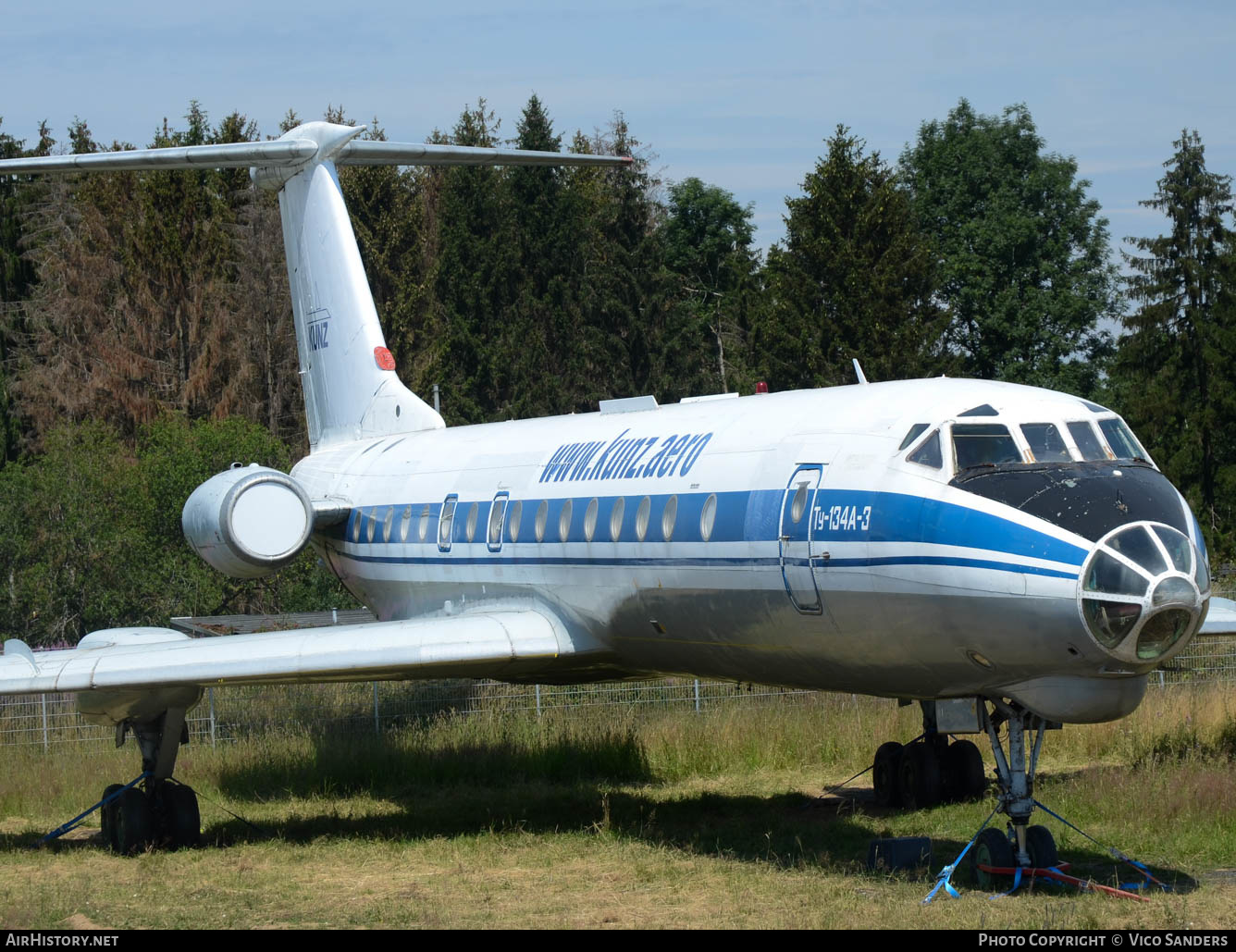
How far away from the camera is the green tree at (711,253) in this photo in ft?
190

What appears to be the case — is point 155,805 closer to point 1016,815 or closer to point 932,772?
Result: point 932,772

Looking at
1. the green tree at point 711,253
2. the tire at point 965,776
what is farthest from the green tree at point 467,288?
the tire at point 965,776

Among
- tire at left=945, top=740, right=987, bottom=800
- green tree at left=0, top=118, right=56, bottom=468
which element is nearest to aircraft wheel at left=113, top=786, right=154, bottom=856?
tire at left=945, top=740, right=987, bottom=800

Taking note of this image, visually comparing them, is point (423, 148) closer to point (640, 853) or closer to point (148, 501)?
point (640, 853)

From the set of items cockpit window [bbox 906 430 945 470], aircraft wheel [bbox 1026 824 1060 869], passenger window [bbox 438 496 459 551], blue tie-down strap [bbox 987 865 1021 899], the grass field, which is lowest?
the grass field

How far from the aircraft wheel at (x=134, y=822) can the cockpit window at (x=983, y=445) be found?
8.44 meters

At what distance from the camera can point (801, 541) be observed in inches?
437

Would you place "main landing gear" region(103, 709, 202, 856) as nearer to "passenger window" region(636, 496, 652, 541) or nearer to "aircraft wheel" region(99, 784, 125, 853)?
"aircraft wheel" region(99, 784, 125, 853)

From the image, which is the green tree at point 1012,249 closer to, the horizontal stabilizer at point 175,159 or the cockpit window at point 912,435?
the horizontal stabilizer at point 175,159

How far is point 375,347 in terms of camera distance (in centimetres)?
2027

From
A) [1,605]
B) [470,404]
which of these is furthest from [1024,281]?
[1,605]

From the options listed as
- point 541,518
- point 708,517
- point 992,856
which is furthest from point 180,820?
point 992,856

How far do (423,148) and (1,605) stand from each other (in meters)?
19.6

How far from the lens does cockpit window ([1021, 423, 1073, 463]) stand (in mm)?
10422
